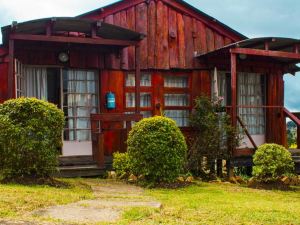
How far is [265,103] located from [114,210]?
1020 centimetres

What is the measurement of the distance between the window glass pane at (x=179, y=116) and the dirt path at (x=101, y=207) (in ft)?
17.2

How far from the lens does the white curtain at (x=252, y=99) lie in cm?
1571

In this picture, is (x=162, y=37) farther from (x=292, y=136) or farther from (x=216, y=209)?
(x=292, y=136)

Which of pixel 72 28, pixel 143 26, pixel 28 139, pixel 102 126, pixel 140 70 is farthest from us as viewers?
pixel 143 26

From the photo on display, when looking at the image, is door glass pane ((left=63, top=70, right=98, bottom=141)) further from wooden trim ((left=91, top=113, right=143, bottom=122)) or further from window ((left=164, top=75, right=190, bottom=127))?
window ((left=164, top=75, right=190, bottom=127))

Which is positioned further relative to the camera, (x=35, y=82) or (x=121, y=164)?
(x=35, y=82)

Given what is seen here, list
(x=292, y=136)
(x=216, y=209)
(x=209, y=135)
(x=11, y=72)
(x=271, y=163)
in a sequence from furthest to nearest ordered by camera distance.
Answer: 1. (x=292, y=136)
2. (x=209, y=135)
3. (x=271, y=163)
4. (x=11, y=72)
5. (x=216, y=209)

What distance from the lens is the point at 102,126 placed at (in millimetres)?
12969

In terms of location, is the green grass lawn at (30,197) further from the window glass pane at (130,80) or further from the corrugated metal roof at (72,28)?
the window glass pane at (130,80)

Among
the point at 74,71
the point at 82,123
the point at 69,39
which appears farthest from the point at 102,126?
the point at 69,39

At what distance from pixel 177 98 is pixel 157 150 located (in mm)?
4816

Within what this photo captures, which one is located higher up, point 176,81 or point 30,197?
point 176,81

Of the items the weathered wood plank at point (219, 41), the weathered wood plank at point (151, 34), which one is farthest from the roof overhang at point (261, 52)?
the weathered wood plank at point (151, 34)

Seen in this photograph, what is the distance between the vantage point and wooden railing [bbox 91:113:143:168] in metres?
11.9
